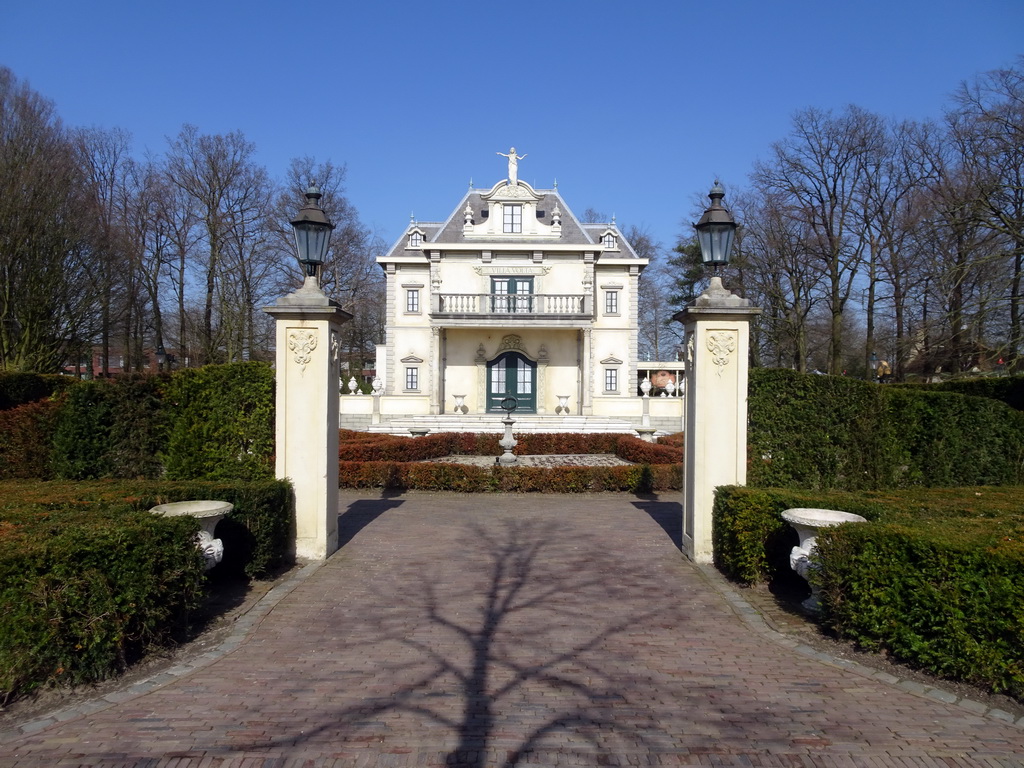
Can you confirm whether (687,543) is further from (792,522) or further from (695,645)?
(695,645)

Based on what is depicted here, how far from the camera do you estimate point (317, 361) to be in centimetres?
744

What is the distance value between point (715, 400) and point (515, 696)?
4418mm

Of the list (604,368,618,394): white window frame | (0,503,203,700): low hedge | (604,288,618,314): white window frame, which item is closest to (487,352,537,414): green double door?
(604,368,618,394): white window frame

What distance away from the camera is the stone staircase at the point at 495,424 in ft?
82.2

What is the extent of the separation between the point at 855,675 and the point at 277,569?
5668 mm

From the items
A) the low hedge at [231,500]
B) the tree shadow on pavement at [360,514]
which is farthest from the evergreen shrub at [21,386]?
the low hedge at [231,500]

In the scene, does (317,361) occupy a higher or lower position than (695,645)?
higher

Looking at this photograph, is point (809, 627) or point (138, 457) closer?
point (809, 627)

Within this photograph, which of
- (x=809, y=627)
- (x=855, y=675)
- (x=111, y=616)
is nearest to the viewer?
(x=111, y=616)

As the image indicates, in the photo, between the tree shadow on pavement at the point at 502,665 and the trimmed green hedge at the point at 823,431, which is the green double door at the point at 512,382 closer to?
the trimmed green hedge at the point at 823,431

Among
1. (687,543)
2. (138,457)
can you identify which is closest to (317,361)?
(138,457)

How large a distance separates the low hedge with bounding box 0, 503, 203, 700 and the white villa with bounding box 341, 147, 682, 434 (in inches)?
973

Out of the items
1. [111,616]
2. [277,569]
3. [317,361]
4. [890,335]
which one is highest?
[890,335]

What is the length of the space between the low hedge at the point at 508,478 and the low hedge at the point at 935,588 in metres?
6.60
